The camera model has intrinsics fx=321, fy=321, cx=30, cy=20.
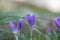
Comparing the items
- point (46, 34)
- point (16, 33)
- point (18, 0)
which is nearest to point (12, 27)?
point (16, 33)

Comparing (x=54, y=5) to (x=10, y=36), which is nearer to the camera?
(x=10, y=36)

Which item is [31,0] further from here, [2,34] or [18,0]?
[2,34]

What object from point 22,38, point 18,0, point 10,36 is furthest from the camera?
point 18,0

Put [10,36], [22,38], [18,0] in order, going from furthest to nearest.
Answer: [18,0] < [10,36] < [22,38]

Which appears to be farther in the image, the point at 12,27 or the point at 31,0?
the point at 31,0

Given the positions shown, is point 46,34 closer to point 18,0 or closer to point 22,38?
point 22,38

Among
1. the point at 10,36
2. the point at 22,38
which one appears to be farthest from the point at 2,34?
the point at 22,38

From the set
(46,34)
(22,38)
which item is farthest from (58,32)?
(22,38)
